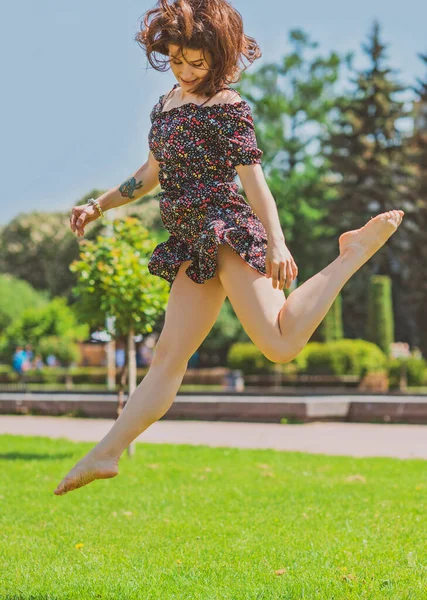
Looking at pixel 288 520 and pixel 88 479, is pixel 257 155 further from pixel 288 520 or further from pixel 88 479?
pixel 288 520

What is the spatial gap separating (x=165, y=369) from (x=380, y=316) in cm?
2788

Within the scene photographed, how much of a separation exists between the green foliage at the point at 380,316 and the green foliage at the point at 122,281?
72.9 feet

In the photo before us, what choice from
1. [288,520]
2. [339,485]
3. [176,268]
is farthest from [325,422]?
Answer: [176,268]

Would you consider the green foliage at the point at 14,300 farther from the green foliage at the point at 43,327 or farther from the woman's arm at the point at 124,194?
the woman's arm at the point at 124,194

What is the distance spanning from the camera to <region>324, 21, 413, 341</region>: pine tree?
3769 cm

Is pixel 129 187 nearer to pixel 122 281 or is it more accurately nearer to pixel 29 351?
pixel 122 281

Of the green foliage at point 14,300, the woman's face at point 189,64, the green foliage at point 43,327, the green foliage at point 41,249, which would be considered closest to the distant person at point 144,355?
the green foliage at point 43,327

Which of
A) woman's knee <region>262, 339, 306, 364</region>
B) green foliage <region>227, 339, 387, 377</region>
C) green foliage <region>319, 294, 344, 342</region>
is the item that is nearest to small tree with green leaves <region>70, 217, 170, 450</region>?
woman's knee <region>262, 339, 306, 364</region>

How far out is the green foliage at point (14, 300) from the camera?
44281 mm

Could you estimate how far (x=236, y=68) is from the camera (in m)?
3.49

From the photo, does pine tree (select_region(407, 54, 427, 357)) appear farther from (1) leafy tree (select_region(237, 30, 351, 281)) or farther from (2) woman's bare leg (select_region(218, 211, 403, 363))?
(2) woman's bare leg (select_region(218, 211, 403, 363))

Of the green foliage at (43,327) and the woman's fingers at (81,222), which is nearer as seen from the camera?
the woman's fingers at (81,222)

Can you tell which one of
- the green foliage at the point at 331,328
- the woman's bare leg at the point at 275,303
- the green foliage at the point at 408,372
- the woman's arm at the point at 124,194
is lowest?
the green foliage at the point at 408,372

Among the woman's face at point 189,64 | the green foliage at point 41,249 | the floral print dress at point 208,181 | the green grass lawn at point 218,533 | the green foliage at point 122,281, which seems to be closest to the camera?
the floral print dress at point 208,181
